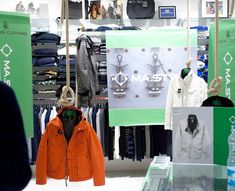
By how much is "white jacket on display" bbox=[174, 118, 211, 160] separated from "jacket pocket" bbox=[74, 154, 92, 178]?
40.4 inches

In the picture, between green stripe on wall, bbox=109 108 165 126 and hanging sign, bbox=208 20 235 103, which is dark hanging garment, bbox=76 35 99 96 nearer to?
green stripe on wall, bbox=109 108 165 126

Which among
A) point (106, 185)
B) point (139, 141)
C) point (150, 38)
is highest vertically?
point (150, 38)

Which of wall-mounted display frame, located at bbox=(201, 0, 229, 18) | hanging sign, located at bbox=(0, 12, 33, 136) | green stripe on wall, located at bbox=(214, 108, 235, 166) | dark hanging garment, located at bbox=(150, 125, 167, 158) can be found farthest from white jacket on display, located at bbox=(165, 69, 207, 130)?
green stripe on wall, located at bbox=(214, 108, 235, 166)

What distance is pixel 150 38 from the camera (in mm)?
4867

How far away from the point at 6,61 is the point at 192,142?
2148 mm

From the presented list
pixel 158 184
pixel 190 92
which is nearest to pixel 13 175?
pixel 158 184

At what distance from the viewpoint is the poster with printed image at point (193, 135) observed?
1750 millimetres

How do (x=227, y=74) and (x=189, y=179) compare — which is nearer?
(x=189, y=179)

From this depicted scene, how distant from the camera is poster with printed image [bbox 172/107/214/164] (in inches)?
68.9

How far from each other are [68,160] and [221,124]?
127cm

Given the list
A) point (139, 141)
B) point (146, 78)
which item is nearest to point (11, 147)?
point (146, 78)

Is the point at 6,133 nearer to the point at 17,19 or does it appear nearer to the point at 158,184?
the point at 158,184

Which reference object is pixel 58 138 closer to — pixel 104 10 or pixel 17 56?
pixel 17 56

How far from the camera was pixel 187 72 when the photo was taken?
12.9 feet
